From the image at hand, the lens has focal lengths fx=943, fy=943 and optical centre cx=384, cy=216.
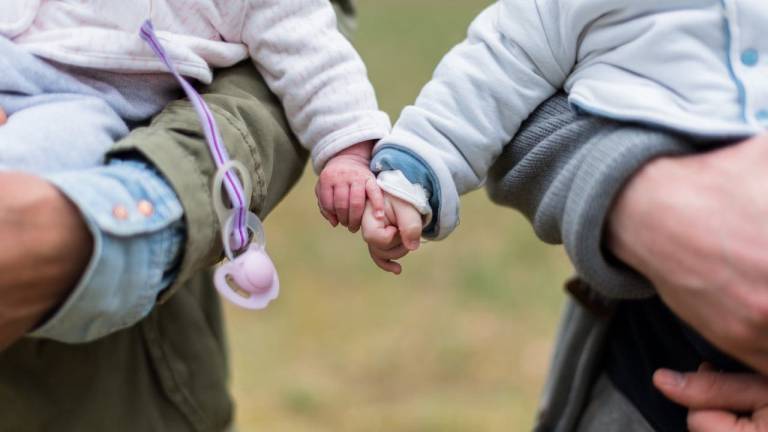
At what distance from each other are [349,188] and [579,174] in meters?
0.19

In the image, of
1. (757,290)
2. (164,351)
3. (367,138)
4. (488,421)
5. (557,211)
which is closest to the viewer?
(757,290)

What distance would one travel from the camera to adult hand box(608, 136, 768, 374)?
1.89 ft

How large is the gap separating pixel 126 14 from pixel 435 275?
4.48 ft

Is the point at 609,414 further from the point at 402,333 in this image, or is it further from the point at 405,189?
the point at 402,333

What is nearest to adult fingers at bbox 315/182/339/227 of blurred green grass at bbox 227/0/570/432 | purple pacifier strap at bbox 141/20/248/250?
purple pacifier strap at bbox 141/20/248/250

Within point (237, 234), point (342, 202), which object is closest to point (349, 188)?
point (342, 202)

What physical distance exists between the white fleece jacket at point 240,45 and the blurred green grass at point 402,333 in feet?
2.88

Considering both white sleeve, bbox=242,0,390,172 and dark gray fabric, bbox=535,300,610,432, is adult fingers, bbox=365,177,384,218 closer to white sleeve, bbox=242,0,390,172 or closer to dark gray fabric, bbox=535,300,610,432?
white sleeve, bbox=242,0,390,172

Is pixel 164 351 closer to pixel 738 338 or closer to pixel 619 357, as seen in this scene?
pixel 619 357

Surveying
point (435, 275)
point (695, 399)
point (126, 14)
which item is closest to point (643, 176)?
point (695, 399)

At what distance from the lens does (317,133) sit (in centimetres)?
81

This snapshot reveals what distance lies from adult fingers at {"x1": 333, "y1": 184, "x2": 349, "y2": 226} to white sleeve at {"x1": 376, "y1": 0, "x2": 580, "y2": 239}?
0.16 feet

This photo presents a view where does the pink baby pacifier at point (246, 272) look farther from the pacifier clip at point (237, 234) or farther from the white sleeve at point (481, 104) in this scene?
the white sleeve at point (481, 104)

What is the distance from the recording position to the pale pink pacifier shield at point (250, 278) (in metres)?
0.68
